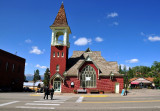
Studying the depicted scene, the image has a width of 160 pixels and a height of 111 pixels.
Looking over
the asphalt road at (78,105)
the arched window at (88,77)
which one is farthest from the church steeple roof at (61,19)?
the asphalt road at (78,105)

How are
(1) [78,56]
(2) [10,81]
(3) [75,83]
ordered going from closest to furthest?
(3) [75,83], (1) [78,56], (2) [10,81]

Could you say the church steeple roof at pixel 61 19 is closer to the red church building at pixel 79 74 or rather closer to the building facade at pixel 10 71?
the red church building at pixel 79 74

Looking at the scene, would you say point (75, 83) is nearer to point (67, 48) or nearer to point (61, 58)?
point (61, 58)

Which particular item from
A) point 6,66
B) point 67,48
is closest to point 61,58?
point 67,48

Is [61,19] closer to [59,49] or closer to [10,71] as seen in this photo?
[59,49]

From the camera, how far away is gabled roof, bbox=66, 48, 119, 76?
3275 centimetres

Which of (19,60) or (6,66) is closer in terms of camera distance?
(6,66)

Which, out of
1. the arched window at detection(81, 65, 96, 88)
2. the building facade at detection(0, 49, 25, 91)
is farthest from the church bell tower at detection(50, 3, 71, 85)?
the building facade at detection(0, 49, 25, 91)

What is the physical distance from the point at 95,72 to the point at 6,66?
23.3 meters

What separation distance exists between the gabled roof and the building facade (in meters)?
16.5

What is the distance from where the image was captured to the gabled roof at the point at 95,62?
1289 inches

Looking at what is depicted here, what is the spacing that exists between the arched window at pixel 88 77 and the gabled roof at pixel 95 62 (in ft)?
5.27

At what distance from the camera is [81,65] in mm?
32094

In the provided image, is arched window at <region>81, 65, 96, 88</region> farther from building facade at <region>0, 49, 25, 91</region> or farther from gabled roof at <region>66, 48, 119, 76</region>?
building facade at <region>0, 49, 25, 91</region>
